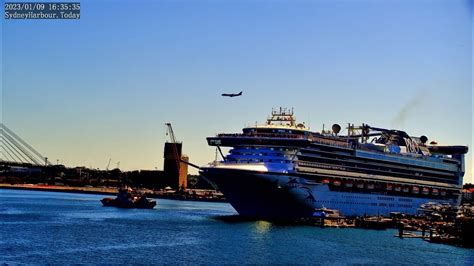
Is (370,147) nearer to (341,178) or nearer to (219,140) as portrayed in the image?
(341,178)

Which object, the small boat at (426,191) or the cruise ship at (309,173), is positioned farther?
the small boat at (426,191)

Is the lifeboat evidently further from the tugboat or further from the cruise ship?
the tugboat

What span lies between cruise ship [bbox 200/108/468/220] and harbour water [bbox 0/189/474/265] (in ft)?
11.8

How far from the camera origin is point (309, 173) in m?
79.3

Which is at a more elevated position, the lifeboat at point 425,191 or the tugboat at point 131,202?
the lifeboat at point 425,191

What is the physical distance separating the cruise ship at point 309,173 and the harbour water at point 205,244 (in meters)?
3.60

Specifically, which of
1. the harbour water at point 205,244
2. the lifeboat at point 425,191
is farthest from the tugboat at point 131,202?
the lifeboat at point 425,191

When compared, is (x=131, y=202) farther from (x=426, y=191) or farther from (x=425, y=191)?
(x=426, y=191)

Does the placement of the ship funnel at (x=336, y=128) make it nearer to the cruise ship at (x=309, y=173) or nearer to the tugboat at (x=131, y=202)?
the cruise ship at (x=309, y=173)

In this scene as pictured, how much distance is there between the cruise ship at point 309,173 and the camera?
76.8m

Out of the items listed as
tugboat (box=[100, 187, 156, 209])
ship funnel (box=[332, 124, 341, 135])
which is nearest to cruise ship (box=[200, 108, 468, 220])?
ship funnel (box=[332, 124, 341, 135])

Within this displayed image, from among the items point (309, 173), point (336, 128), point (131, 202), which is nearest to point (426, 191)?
point (336, 128)

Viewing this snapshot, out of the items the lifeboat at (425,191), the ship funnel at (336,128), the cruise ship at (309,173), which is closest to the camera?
the cruise ship at (309,173)

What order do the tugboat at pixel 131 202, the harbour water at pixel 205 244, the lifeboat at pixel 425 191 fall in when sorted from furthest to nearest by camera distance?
the tugboat at pixel 131 202
the lifeboat at pixel 425 191
the harbour water at pixel 205 244
